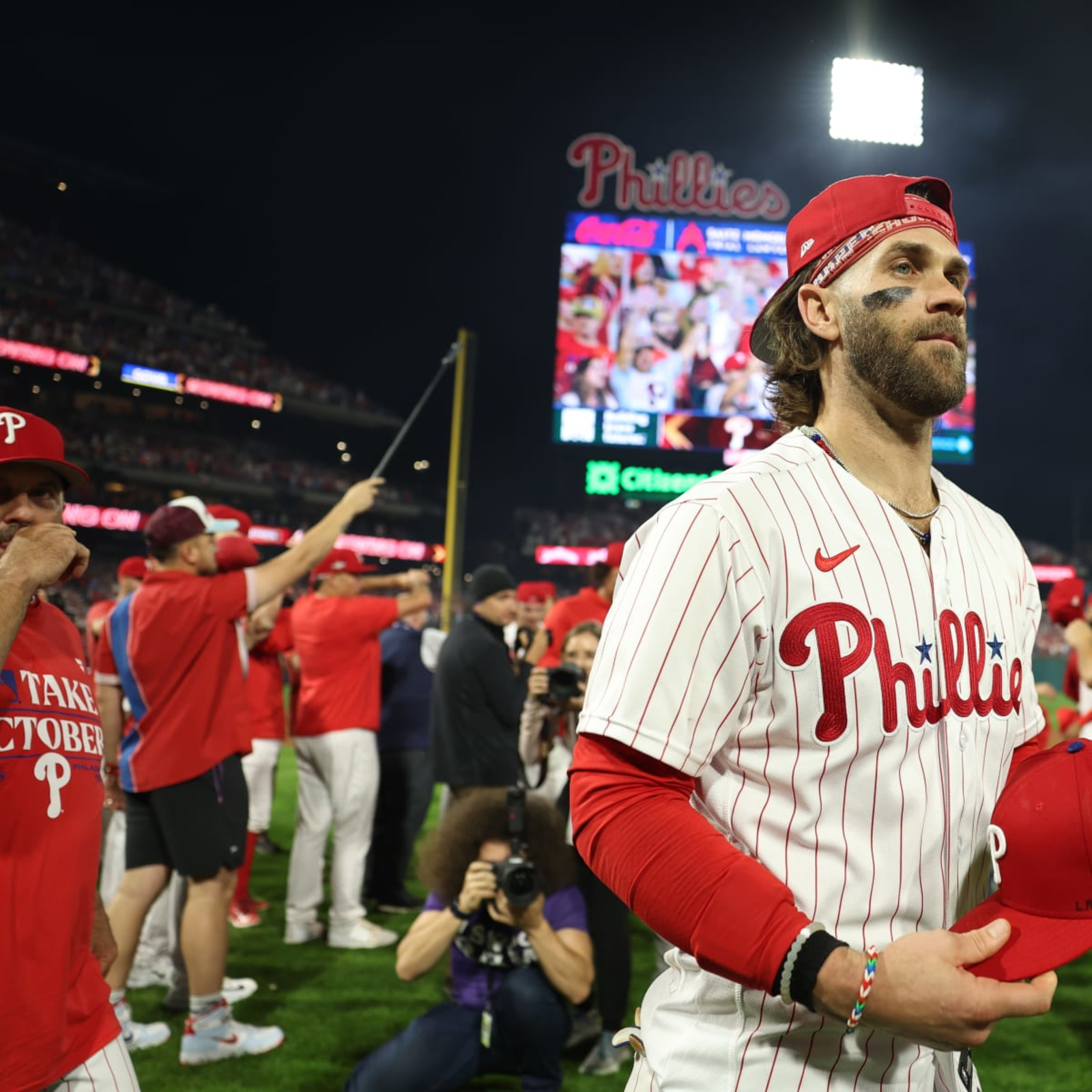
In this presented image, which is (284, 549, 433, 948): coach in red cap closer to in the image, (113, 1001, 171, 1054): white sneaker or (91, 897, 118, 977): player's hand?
(113, 1001, 171, 1054): white sneaker

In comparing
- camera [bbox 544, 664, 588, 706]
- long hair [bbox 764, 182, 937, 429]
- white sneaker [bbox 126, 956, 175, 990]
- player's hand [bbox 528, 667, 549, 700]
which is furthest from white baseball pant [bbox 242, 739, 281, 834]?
long hair [bbox 764, 182, 937, 429]

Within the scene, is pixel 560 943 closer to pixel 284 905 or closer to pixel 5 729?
pixel 5 729

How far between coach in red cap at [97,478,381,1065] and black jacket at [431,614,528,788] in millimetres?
1602

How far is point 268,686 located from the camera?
6906 mm

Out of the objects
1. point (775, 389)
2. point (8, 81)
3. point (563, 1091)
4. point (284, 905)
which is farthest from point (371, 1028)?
point (8, 81)

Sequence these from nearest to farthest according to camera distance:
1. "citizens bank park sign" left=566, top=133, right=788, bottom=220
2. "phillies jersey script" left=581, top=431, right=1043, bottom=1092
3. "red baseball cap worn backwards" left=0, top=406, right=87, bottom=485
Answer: "phillies jersey script" left=581, top=431, right=1043, bottom=1092, "red baseball cap worn backwards" left=0, top=406, right=87, bottom=485, "citizens bank park sign" left=566, top=133, right=788, bottom=220

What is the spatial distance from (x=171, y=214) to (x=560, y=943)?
48.3m

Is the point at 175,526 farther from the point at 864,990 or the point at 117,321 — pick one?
the point at 117,321

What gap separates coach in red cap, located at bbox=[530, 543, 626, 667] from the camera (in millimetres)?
6828

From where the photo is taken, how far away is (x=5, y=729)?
1983 mm

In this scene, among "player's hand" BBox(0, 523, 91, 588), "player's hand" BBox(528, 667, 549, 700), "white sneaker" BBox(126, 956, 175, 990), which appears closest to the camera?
"player's hand" BBox(0, 523, 91, 588)

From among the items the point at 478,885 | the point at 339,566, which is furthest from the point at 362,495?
the point at 339,566

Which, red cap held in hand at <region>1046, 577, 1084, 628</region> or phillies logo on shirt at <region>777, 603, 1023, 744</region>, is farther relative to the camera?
red cap held in hand at <region>1046, 577, 1084, 628</region>

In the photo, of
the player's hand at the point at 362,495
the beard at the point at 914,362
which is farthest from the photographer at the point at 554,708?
the beard at the point at 914,362
